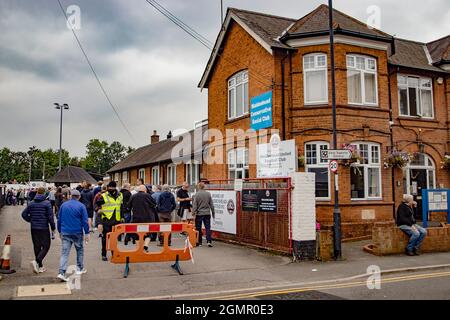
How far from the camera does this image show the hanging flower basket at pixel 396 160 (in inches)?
615

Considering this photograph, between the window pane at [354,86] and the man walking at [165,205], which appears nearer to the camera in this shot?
the man walking at [165,205]

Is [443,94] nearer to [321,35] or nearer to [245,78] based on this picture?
[321,35]

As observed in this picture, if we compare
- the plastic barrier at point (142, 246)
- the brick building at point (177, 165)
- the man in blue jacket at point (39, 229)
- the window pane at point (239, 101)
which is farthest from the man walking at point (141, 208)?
the brick building at point (177, 165)

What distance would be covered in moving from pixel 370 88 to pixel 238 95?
5359 millimetres

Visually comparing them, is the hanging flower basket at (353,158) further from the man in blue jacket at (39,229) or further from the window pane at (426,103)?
the man in blue jacket at (39,229)

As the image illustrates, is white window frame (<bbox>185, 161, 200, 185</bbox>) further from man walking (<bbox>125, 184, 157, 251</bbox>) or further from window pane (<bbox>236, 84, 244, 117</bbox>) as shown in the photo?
man walking (<bbox>125, 184, 157, 251</bbox>)

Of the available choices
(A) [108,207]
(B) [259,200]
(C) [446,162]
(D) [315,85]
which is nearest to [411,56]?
(C) [446,162]

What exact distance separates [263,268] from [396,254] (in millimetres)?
4180

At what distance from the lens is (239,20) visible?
17.9m

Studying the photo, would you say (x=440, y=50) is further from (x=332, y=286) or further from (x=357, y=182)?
(x=332, y=286)

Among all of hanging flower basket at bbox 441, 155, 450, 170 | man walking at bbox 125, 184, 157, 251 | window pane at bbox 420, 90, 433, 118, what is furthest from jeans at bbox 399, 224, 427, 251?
window pane at bbox 420, 90, 433, 118

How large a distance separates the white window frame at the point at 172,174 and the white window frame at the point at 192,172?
220 centimetres

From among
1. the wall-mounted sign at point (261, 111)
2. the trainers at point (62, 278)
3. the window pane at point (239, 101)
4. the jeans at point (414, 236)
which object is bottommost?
the trainers at point (62, 278)

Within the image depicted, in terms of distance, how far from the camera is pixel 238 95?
1834cm
